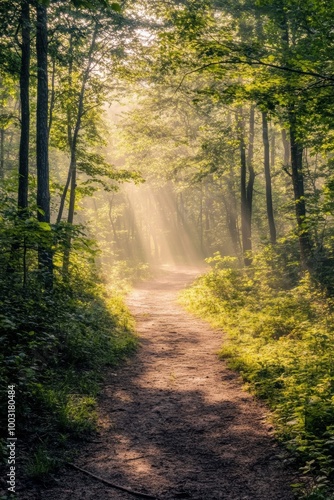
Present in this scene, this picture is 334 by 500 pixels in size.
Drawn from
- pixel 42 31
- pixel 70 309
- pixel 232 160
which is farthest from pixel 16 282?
pixel 232 160

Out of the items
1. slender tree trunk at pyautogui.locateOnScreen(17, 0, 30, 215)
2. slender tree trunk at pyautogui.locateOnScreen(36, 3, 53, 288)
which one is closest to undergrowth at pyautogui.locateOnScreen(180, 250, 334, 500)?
slender tree trunk at pyautogui.locateOnScreen(36, 3, 53, 288)

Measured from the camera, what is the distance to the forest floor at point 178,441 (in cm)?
438

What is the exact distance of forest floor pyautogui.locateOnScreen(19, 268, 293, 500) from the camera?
4375mm

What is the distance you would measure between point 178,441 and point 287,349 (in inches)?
169

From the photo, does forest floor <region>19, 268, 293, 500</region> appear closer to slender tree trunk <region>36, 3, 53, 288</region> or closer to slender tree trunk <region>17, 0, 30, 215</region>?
slender tree trunk <region>36, 3, 53, 288</region>

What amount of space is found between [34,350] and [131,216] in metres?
45.3

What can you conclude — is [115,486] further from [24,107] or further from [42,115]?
[24,107]

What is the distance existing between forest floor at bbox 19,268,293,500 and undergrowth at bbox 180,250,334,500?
0.32 meters

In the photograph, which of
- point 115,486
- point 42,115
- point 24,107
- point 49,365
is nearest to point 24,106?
point 24,107

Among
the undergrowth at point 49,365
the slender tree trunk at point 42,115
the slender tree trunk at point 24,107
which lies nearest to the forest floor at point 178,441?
the undergrowth at point 49,365

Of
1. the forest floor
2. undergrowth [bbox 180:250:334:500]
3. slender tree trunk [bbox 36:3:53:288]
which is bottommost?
the forest floor

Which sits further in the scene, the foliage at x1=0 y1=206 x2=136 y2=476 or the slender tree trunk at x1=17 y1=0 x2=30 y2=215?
the slender tree trunk at x1=17 y1=0 x2=30 y2=215

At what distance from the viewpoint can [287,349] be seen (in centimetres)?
898

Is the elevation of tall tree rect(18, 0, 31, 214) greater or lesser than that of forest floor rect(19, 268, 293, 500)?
greater
